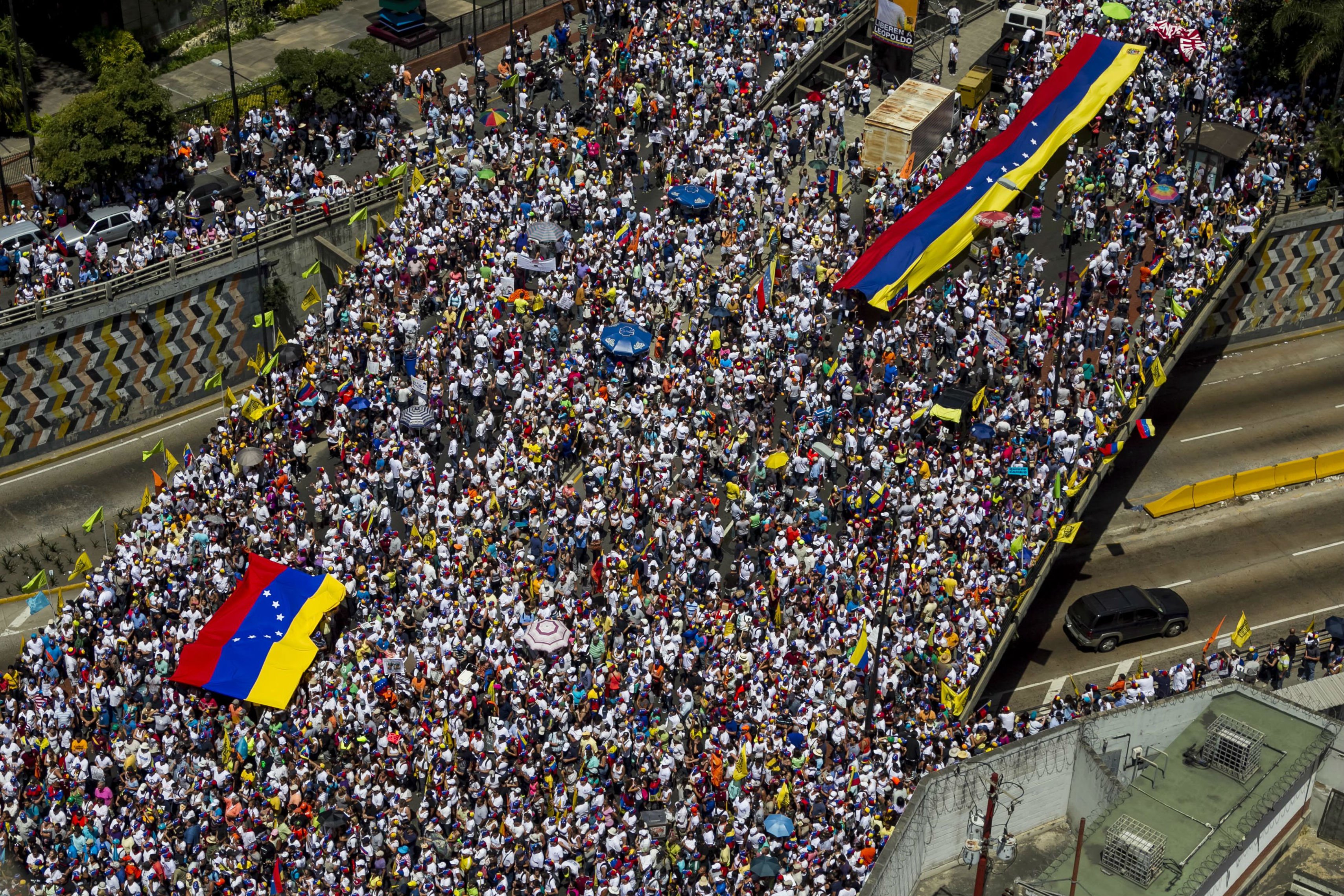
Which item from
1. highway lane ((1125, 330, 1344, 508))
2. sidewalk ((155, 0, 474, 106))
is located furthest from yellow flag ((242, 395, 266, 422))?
highway lane ((1125, 330, 1344, 508))

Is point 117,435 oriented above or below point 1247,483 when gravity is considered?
below

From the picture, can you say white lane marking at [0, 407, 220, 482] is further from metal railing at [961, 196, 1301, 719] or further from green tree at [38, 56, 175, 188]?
metal railing at [961, 196, 1301, 719]

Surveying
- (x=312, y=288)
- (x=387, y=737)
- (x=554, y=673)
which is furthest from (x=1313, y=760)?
(x=312, y=288)

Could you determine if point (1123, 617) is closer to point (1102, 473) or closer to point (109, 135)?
point (1102, 473)

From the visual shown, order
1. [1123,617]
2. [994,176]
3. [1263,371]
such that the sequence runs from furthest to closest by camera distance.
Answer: [1263,371] → [994,176] → [1123,617]

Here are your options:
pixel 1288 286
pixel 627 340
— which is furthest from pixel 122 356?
pixel 1288 286

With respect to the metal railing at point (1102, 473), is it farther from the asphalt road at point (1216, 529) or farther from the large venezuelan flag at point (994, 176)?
the large venezuelan flag at point (994, 176)

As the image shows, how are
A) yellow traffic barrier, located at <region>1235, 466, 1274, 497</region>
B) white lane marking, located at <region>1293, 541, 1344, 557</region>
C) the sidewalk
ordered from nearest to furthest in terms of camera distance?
white lane marking, located at <region>1293, 541, 1344, 557</region>
yellow traffic barrier, located at <region>1235, 466, 1274, 497</region>
the sidewalk

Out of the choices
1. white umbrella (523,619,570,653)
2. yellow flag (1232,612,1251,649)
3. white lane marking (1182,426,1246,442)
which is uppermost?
white umbrella (523,619,570,653)
